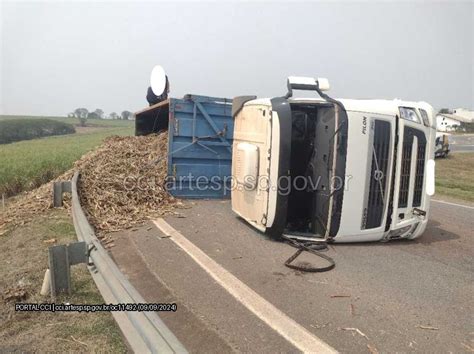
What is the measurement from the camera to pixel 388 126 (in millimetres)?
5223

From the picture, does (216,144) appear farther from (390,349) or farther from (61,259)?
(390,349)

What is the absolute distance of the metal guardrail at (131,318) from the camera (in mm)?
1816

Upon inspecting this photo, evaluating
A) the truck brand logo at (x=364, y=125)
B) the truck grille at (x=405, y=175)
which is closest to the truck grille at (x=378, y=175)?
the truck brand logo at (x=364, y=125)

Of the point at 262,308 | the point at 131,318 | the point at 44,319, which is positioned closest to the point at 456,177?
the point at 262,308

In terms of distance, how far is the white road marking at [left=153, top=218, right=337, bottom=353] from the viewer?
291 centimetres

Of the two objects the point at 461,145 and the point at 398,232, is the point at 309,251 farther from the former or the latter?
the point at 461,145

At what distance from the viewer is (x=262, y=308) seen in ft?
11.4

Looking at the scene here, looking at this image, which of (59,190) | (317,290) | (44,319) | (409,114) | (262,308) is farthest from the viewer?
(59,190)

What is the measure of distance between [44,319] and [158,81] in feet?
25.3

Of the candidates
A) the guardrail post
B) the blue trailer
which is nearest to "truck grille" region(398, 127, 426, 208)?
the blue trailer

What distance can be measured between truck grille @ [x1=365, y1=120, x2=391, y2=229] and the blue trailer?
12.8ft

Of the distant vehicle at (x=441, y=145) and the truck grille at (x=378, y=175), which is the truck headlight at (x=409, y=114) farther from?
the distant vehicle at (x=441, y=145)

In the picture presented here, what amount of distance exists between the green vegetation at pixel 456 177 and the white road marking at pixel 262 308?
9412 millimetres

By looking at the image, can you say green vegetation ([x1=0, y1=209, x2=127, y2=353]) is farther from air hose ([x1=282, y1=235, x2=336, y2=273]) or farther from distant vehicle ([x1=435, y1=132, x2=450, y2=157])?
distant vehicle ([x1=435, y1=132, x2=450, y2=157])
